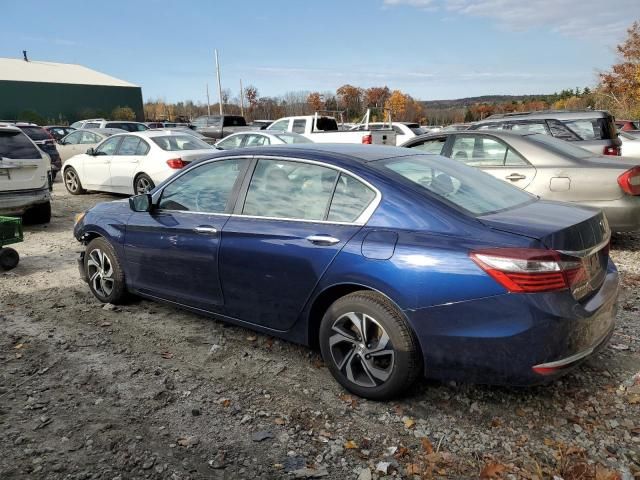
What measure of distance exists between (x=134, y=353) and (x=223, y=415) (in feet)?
3.95

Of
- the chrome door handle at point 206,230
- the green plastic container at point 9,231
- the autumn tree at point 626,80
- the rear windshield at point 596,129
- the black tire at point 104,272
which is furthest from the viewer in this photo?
the autumn tree at point 626,80

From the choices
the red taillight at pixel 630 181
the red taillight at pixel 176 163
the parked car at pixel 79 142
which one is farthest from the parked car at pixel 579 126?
the parked car at pixel 79 142

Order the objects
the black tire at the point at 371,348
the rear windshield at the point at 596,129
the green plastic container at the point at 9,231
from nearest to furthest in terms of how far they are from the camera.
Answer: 1. the black tire at the point at 371,348
2. the green plastic container at the point at 9,231
3. the rear windshield at the point at 596,129

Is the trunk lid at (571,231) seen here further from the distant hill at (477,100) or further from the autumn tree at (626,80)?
the distant hill at (477,100)

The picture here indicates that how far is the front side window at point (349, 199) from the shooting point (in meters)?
3.24

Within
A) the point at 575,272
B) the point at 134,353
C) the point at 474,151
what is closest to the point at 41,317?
the point at 134,353

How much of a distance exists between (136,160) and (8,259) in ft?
16.5

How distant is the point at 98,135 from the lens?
17.2m

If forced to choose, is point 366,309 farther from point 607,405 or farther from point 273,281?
point 607,405

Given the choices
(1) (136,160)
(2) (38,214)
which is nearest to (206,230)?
(2) (38,214)

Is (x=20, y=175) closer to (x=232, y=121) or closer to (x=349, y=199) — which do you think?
(x=349, y=199)

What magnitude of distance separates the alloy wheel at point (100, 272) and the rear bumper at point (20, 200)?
3.69m

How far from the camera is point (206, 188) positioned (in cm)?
415

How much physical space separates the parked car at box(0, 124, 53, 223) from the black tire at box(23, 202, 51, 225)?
9cm
